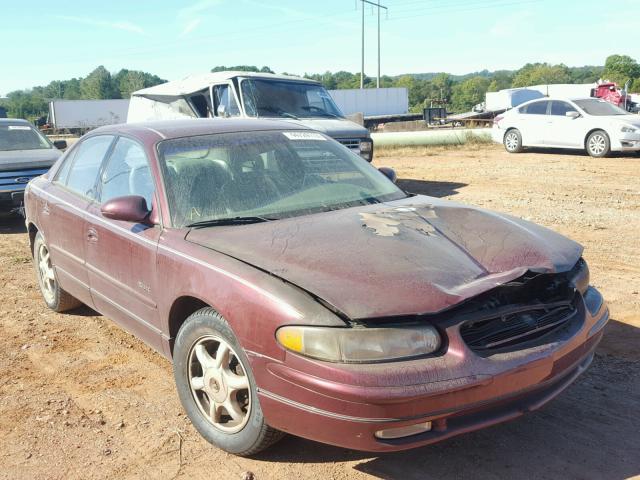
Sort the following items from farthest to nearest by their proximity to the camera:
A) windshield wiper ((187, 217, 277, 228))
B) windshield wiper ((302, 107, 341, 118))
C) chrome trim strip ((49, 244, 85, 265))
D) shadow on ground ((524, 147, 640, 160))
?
shadow on ground ((524, 147, 640, 160))
windshield wiper ((302, 107, 341, 118))
chrome trim strip ((49, 244, 85, 265))
windshield wiper ((187, 217, 277, 228))

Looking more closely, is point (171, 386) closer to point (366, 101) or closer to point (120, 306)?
point (120, 306)

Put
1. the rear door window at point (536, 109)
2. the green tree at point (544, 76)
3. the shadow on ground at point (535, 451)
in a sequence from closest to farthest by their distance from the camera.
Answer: the shadow on ground at point (535, 451)
the rear door window at point (536, 109)
the green tree at point (544, 76)

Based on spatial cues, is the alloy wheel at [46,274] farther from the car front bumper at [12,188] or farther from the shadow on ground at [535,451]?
the car front bumper at [12,188]

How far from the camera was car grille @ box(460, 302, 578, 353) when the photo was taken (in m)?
2.60

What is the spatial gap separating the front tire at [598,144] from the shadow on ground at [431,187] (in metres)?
5.03

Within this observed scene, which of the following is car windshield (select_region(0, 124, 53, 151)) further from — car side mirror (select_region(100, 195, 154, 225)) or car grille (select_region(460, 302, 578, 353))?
car grille (select_region(460, 302, 578, 353))

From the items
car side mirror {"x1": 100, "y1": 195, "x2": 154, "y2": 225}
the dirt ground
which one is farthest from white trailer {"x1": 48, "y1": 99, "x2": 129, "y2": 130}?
car side mirror {"x1": 100, "y1": 195, "x2": 154, "y2": 225}

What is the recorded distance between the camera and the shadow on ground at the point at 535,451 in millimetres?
2820

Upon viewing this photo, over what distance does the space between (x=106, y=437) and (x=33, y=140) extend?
346 inches

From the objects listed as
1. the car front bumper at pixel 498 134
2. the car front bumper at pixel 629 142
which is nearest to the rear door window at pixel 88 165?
the car front bumper at pixel 629 142

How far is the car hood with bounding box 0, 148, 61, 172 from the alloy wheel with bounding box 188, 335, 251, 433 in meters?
7.52

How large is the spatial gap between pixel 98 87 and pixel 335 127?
10915 cm

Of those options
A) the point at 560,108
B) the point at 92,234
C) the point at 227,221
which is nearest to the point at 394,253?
the point at 227,221

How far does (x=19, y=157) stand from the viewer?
9.66m
